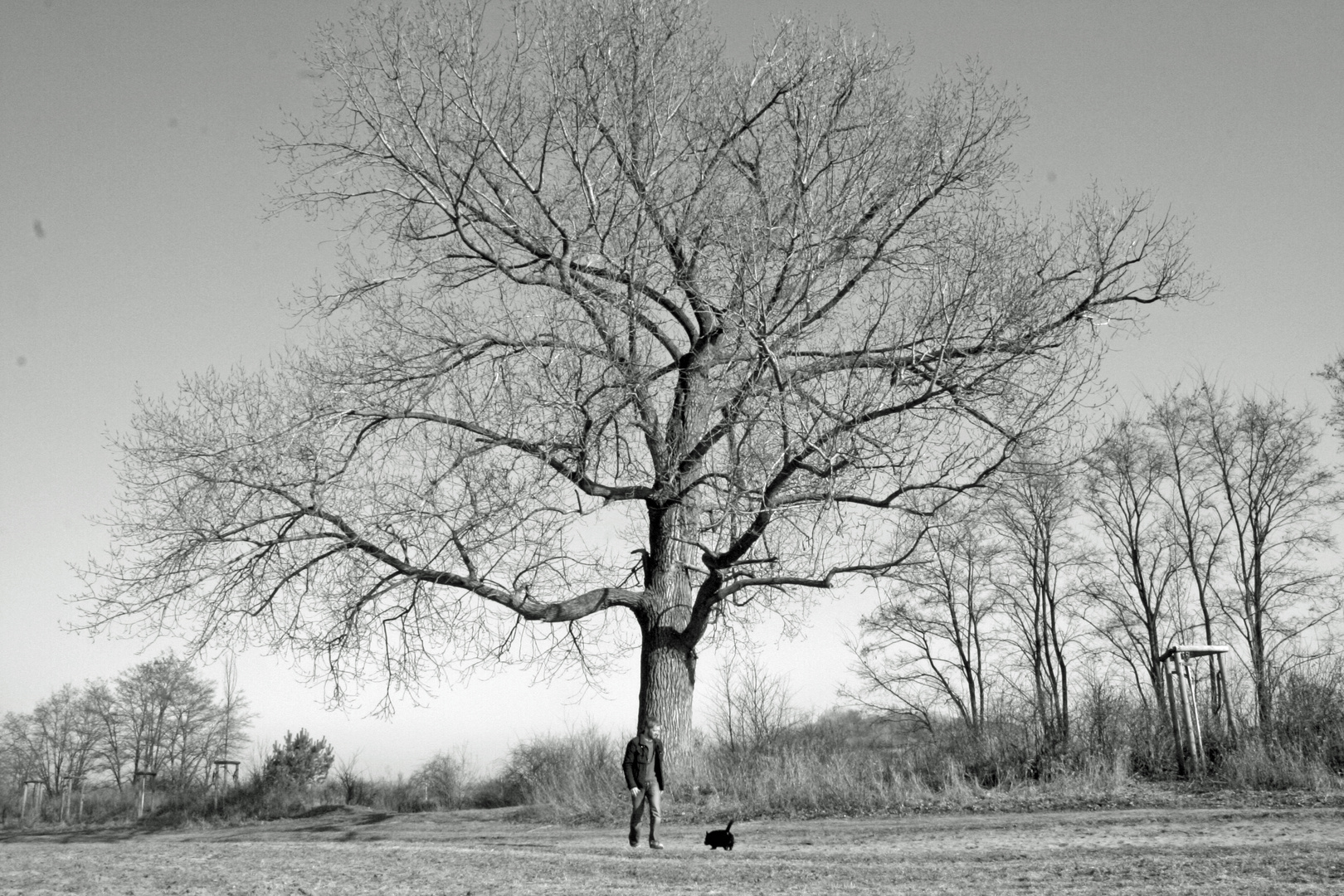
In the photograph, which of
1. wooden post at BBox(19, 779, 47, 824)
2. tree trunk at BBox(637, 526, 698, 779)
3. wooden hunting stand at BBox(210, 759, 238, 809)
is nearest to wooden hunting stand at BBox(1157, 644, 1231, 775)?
tree trunk at BBox(637, 526, 698, 779)

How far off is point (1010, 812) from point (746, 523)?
15.7ft

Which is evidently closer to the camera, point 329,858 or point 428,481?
point 329,858

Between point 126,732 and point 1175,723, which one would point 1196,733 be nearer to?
point 1175,723

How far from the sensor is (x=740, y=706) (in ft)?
75.4

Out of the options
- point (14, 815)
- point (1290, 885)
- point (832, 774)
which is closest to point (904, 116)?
point (832, 774)

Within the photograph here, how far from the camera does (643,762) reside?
11766mm

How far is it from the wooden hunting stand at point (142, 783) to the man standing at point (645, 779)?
21353 mm

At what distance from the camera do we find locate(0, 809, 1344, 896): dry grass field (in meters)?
7.71

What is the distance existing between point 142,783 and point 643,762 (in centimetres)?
2520

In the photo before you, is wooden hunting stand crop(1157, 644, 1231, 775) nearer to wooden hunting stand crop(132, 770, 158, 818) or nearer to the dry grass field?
the dry grass field

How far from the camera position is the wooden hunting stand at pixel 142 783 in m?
28.0

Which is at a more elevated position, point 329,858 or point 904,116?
point 904,116

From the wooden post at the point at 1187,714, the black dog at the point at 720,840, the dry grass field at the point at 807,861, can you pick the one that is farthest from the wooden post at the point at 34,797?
the wooden post at the point at 1187,714

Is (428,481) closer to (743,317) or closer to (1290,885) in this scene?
(743,317)
